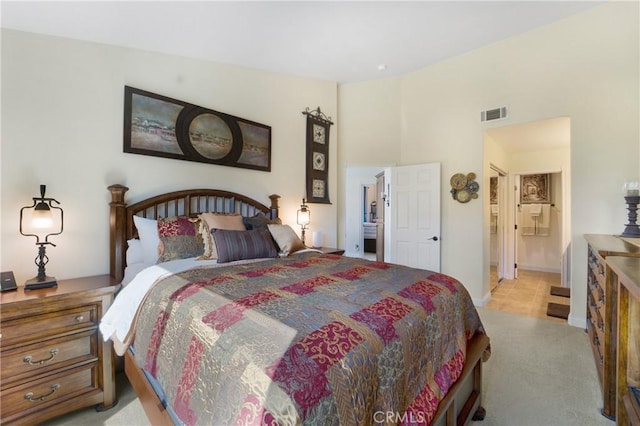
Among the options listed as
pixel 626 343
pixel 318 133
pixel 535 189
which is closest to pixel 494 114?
pixel 318 133

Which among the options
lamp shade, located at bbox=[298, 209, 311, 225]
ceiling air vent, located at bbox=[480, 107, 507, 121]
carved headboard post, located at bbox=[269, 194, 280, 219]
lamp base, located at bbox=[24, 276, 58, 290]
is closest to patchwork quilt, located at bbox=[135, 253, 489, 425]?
lamp base, located at bbox=[24, 276, 58, 290]

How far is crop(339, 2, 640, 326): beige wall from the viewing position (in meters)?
2.98

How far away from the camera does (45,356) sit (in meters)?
1.67

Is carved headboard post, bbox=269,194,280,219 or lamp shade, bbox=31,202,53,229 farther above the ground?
carved headboard post, bbox=269,194,280,219

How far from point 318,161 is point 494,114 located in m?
2.43

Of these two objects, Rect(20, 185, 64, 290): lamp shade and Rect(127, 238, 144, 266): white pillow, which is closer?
Rect(20, 185, 64, 290): lamp shade

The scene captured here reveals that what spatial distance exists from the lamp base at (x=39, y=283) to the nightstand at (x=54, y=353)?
0.13 ft

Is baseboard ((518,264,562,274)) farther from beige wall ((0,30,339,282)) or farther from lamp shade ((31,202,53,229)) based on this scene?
lamp shade ((31,202,53,229))

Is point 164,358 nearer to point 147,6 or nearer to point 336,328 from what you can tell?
point 336,328

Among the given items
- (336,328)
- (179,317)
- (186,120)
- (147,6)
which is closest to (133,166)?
(186,120)

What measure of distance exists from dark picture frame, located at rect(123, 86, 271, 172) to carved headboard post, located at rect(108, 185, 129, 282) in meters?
0.42

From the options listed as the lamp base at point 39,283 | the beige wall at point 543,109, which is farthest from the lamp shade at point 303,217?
the lamp base at point 39,283

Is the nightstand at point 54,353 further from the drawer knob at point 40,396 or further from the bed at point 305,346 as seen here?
the bed at point 305,346

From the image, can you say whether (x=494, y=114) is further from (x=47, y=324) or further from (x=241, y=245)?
(x=47, y=324)
